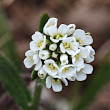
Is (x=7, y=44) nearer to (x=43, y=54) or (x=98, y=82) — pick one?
(x=98, y=82)

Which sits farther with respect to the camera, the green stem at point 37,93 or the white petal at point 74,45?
the green stem at point 37,93

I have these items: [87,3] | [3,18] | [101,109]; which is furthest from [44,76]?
[87,3]

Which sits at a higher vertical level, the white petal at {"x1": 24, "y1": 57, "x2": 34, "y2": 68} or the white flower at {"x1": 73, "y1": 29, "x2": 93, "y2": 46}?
the white flower at {"x1": 73, "y1": 29, "x2": 93, "y2": 46}

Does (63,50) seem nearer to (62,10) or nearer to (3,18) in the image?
(3,18)

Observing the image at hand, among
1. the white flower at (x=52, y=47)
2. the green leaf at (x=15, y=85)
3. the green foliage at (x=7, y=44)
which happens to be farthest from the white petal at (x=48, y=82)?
the green foliage at (x=7, y=44)

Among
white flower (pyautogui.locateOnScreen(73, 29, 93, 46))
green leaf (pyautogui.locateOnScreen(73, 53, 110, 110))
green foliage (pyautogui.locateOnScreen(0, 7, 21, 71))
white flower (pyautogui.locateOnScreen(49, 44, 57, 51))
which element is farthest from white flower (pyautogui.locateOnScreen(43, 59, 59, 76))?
green foliage (pyautogui.locateOnScreen(0, 7, 21, 71))

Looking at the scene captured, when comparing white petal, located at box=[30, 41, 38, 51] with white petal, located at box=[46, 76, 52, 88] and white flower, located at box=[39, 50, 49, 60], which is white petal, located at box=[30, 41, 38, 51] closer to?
white flower, located at box=[39, 50, 49, 60]

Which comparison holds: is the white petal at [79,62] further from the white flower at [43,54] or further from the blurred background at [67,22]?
the blurred background at [67,22]
